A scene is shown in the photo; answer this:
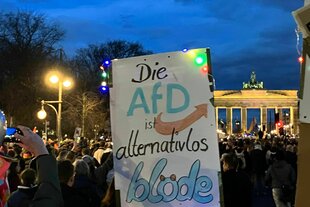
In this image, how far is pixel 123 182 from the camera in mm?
4934

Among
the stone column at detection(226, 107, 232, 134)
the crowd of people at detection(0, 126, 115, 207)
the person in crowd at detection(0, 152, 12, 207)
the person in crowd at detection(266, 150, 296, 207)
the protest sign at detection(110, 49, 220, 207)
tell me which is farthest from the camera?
the stone column at detection(226, 107, 232, 134)

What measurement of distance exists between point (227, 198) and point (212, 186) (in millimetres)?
3235

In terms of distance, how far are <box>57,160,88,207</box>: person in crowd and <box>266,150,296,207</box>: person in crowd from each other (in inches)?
305

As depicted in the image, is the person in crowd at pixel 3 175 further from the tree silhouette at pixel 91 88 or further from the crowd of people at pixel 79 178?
the tree silhouette at pixel 91 88

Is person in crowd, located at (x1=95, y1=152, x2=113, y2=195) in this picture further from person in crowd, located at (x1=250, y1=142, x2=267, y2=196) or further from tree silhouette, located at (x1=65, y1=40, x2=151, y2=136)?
tree silhouette, located at (x1=65, y1=40, x2=151, y2=136)

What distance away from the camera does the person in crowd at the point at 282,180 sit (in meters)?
12.3

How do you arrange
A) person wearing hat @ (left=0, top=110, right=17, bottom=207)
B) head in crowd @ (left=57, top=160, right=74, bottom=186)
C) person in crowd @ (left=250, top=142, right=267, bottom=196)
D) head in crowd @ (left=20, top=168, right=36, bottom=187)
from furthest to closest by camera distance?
person in crowd @ (left=250, top=142, right=267, bottom=196)
head in crowd @ (left=20, top=168, right=36, bottom=187)
head in crowd @ (left=57, top=160, right=74, bottom=186)
person wearing hat @ (left=0, top=110, right=17, bottom=207)

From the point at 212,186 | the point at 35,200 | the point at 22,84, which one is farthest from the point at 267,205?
the point at 22,84

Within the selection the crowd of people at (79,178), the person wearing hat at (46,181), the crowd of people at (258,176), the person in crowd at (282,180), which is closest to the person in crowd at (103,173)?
the crowd of people at (79,178)

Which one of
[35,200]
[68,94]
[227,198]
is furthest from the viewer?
[68,94]

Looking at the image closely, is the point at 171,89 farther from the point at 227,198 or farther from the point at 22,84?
the point at 22,84

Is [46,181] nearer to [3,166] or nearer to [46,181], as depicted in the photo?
[46,181]

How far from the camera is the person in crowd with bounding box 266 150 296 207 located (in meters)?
12.3

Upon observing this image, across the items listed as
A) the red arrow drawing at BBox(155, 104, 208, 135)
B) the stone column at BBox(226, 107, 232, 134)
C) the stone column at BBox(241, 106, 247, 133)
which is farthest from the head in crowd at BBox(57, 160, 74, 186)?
the stone column at BBox(241, 106, 247, 133)
